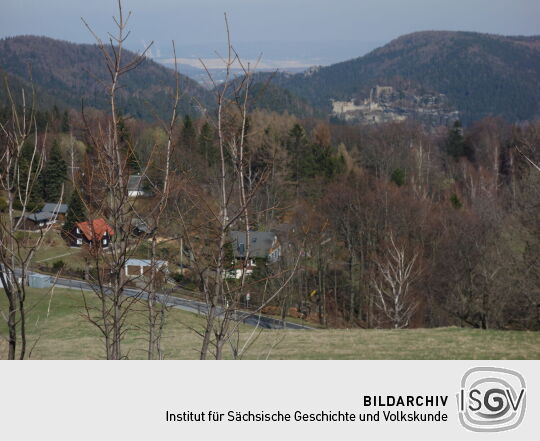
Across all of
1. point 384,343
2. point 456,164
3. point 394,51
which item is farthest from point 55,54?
point 394,51

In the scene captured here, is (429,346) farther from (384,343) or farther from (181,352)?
(181,352)

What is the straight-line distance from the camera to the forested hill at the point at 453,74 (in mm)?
71312

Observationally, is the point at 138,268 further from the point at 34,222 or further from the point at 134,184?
the point at 34,222

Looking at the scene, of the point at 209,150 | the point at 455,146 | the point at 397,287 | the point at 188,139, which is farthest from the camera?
the point at 455,146

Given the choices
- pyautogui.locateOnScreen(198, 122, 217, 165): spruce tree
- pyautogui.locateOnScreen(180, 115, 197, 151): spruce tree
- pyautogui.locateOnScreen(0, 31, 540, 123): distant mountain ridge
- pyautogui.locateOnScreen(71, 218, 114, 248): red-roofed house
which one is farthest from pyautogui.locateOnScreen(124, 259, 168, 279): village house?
pyautogui.locateOnScreen(0, 31, 540, 123): distant mountain ridge

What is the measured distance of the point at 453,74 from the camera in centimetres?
8912

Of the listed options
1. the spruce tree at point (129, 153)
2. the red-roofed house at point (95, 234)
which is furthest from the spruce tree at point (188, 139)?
the red-roofed house at point (95, 234)

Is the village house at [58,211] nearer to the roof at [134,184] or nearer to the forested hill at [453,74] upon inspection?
the roof at [134,184]

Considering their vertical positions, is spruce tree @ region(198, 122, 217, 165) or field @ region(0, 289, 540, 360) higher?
spruce tree @ region(198, 122, 217, 165)

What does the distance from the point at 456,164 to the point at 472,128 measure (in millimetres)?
10110

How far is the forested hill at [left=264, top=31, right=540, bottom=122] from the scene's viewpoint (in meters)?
71.3

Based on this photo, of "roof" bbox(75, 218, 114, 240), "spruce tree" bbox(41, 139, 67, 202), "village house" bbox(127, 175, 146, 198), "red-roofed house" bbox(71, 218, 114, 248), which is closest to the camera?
"red-roofed house" bbox(71, 218, 114, 248)
